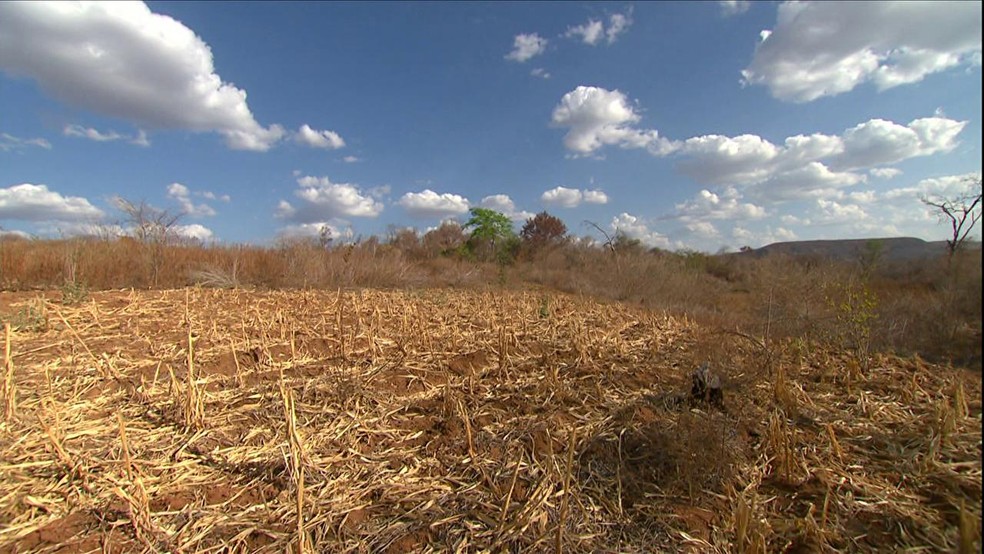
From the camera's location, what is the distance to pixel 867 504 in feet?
5.88

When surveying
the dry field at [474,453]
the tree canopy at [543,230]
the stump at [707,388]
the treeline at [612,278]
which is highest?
the tree canopy at [543,230]

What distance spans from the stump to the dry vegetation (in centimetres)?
7

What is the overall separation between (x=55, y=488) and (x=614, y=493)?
8.59 ft

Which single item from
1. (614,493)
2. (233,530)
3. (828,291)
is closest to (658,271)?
(828,291)

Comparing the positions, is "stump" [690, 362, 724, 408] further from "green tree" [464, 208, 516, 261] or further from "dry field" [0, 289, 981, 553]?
"green tree" [464, 208, 516, 261]

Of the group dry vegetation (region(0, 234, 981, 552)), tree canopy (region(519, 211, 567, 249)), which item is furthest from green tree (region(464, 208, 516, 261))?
dry vegetation (region(0, 234, 981, 552))

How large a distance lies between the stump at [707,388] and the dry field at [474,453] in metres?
0.10

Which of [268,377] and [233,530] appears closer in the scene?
[233,530]

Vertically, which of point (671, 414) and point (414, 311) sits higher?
point (414, 311)

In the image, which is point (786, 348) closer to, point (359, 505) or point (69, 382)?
point (359, 505)

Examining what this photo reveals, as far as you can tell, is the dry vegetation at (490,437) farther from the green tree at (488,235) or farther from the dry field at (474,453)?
the green tree at (488,235)

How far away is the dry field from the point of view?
5.52ft

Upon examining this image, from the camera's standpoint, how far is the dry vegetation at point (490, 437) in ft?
5.53

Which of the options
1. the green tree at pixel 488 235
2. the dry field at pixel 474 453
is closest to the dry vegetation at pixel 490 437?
the dry field at pixel 474 453
